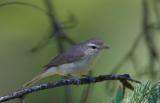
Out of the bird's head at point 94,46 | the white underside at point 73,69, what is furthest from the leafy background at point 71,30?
the white underside at point 73,69

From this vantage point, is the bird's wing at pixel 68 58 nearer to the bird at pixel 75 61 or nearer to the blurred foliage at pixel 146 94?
the bird at pixel 75 61

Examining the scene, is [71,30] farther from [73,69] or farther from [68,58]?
[73,69]

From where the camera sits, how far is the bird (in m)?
3.51

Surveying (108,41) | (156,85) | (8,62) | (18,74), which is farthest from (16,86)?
(156,85)

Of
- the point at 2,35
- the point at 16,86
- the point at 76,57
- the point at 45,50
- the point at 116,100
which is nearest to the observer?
the point at 116,100

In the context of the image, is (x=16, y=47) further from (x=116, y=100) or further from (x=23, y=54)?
(x=116, y=100)

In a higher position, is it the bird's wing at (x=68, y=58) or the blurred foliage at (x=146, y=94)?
the blurred foliage at (x=146, y=94)

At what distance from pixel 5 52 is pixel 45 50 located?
50 centimetres

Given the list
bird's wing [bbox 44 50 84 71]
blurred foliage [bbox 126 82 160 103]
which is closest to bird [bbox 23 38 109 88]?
bird's wing [bbox 44 50 84 71]

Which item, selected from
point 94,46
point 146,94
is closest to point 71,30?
point 94,46

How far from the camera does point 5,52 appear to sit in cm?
555

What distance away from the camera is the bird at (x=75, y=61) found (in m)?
3.51

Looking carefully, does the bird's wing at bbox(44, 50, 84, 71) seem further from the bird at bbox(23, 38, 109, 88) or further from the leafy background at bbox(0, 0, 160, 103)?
the leafy background at bbox(0, 0, 160, 103)

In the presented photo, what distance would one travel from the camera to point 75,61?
3.77 m
